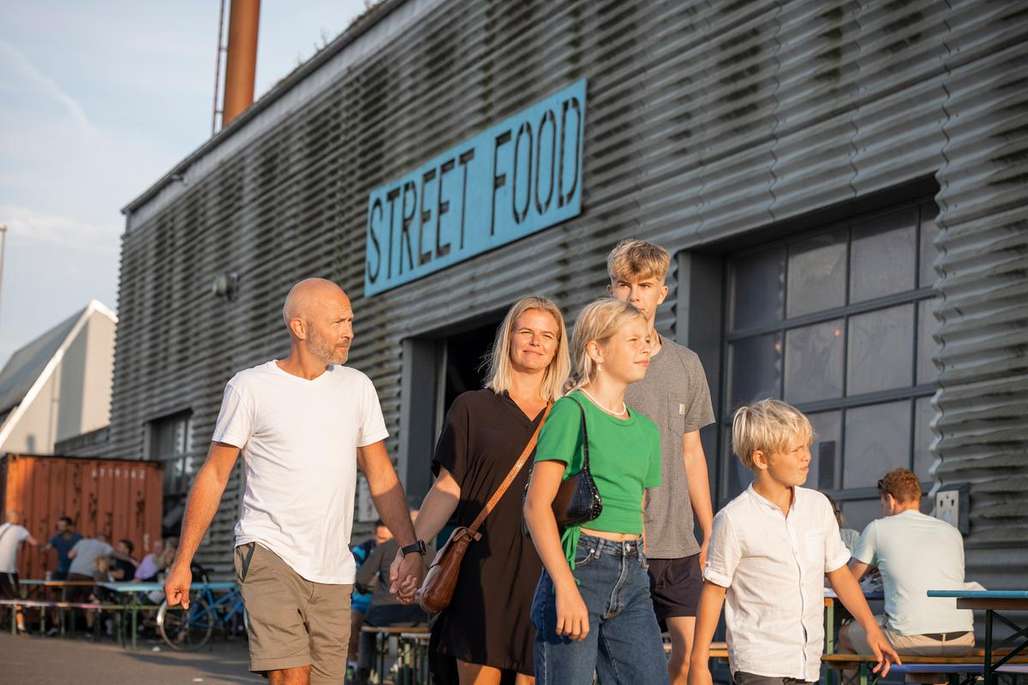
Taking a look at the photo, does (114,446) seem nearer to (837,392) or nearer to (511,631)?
(837,392)

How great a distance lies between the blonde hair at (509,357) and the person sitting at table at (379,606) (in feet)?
22.1

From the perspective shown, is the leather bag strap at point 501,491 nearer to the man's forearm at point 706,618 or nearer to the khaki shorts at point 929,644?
the man's forearm at point 706,618

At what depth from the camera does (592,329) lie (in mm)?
4898

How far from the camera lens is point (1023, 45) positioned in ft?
29.3

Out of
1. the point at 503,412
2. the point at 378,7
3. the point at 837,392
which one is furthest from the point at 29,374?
the point at 503,412

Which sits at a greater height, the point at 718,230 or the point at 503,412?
the point at 718,230

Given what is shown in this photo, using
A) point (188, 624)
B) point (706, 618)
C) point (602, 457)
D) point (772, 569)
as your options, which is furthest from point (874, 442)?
point (188, 624)

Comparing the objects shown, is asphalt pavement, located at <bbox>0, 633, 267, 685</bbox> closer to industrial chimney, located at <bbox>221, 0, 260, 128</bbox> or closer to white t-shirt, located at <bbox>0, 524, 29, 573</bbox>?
white t-shirt, located at <bbox>0, 524, 29, 573</bbox>

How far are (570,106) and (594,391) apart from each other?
9.35 meters

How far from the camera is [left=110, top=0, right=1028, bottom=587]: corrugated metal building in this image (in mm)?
9156

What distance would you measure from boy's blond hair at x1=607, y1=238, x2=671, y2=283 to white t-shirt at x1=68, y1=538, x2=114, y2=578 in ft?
61.5

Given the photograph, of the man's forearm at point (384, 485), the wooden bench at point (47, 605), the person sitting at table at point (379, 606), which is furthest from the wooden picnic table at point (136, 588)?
the man's forearm at point (384, 485)

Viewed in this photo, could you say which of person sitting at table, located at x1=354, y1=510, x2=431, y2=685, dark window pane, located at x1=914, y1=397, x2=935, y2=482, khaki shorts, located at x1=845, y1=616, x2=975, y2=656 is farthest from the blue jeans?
person sitting at table, located at x1=354, y1=510, x2=431, y2=685

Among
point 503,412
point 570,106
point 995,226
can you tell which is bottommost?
point 503,412
